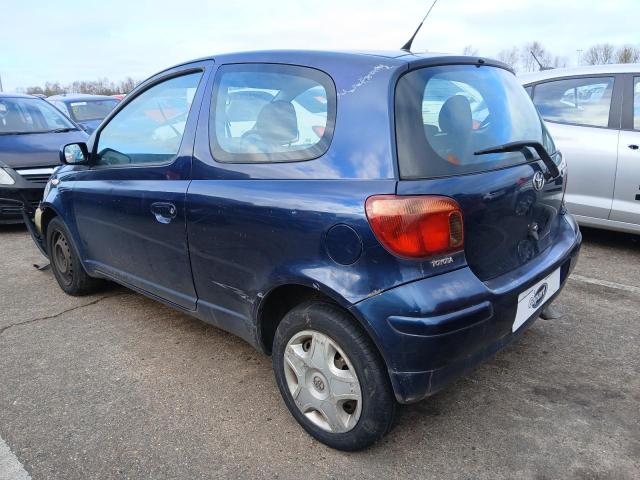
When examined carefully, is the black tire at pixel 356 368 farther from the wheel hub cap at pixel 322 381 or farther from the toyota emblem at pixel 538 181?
the toyota emblem at pixel 538 181

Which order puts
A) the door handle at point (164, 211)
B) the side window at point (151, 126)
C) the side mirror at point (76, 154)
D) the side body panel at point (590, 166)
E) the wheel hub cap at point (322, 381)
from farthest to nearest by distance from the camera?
the side body panel at point (590, 166), the side mirror at point (76, 154), the side window at point (151, 126), the door handle at point (164, 211), the wheel hub cap at point (322, 381)

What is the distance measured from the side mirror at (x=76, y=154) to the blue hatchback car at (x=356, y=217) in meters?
0.79

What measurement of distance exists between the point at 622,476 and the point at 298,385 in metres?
1.33

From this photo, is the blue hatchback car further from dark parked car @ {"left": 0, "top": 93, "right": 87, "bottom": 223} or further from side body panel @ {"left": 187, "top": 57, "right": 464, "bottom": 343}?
dark parked car @ {"left": 0, "top": 93, "right": 87, "bottom": 223}

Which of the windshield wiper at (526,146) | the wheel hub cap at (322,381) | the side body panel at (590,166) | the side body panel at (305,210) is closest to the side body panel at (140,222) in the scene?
the side body panel at (305,210)

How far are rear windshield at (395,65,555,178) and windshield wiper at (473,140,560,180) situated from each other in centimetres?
2

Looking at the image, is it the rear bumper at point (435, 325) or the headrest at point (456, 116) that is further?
the headrest at point (456, 116)

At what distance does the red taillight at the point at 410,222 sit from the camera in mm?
1963

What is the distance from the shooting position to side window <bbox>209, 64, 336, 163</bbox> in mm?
2273

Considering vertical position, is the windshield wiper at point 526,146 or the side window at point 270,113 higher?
the side window at point 270,113

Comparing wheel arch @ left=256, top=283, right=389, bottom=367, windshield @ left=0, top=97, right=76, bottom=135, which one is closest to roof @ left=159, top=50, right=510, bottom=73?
wheel arch @ left=256, top=283, right=389, bottom=367

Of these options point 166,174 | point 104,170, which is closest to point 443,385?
point 166,174

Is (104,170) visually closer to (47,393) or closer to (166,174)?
(166,174)

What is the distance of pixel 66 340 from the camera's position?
344 centimetres
